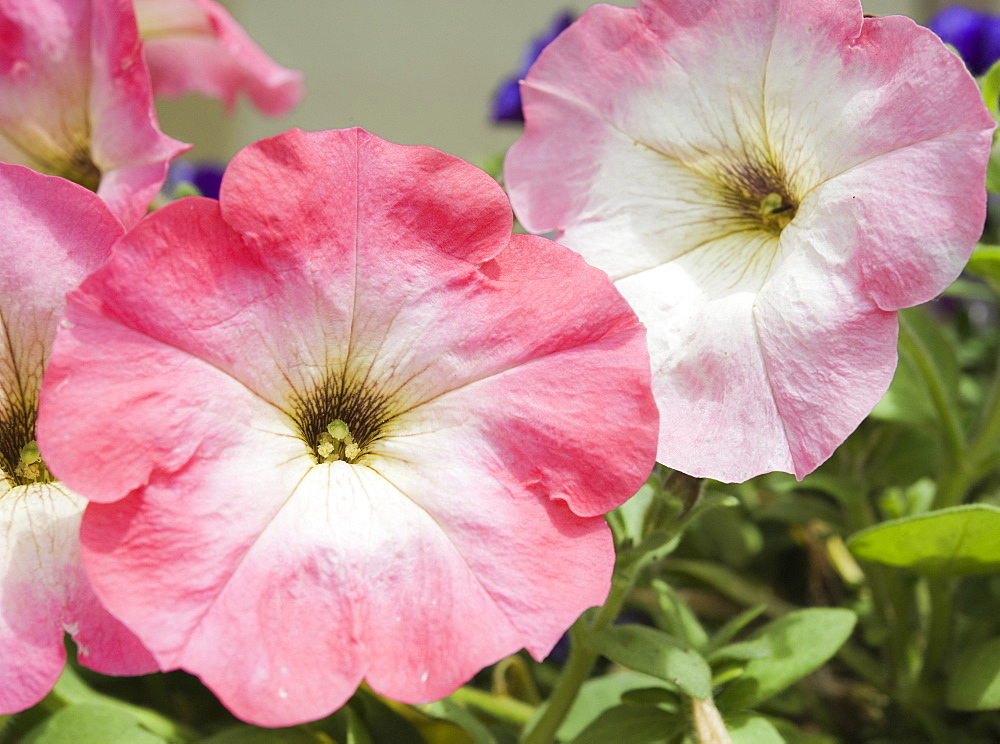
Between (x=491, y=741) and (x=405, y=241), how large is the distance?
306 mm

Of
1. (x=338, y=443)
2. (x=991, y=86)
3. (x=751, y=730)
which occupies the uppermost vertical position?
(x=991, y=86)

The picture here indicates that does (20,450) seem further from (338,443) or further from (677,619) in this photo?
(677,619)

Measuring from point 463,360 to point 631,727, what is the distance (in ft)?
0.79

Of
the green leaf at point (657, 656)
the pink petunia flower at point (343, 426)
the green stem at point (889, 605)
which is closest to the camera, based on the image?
the pink petunia flower at point (343, 426)

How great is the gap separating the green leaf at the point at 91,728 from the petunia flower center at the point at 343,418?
0.21 m

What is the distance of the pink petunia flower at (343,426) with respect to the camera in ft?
1.18

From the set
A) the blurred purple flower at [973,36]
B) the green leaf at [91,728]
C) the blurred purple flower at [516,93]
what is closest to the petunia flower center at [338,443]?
the green leaf at [91,728]

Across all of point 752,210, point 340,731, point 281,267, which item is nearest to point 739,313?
point 752,210

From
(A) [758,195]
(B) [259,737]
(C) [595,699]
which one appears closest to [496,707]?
(C) [595,699]

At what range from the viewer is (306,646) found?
366mm

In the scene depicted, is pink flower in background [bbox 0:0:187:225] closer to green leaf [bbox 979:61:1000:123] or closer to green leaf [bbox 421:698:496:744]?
green leaf [bbox 421:698:496:744]

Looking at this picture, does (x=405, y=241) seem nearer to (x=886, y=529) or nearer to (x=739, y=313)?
(x=739, y=313)

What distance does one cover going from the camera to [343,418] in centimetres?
46

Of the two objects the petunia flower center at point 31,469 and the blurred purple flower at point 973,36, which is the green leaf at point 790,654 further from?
the blurred purple flower at point 973,36
